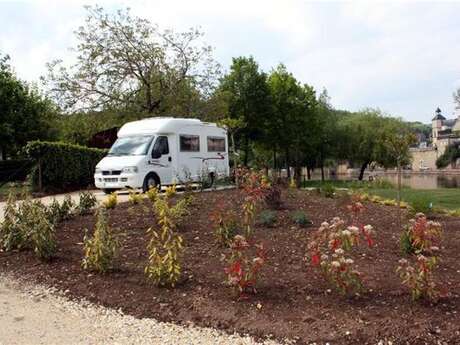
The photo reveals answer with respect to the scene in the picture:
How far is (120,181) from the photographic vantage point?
49.1ft

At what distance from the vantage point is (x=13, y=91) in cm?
3122

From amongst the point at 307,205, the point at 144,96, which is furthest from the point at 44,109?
the point at 307,205

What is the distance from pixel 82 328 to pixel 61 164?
51.0 feet

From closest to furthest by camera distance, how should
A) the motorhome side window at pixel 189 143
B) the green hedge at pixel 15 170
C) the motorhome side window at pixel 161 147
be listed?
1. the motorhome side window at pixel 161 147
2. the motorhome side window at pixel 189 143
3. the green hedge at pixel 15 170

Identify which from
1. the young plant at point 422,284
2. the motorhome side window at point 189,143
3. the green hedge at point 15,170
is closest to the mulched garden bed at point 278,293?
the young plant at point 422,284

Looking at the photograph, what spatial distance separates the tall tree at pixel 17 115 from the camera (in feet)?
98.5

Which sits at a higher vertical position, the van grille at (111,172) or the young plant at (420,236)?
the van grille at (111,172)

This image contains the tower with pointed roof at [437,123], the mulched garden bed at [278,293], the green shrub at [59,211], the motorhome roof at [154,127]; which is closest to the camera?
the mulched garden bed at [278,293]

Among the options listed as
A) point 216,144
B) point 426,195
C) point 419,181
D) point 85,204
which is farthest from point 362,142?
point 85,204

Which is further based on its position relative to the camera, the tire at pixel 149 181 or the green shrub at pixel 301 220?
the tire at pixel 149 181

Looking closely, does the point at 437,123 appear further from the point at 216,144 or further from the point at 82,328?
the point at 82,328

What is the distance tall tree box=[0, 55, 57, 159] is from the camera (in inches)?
1182

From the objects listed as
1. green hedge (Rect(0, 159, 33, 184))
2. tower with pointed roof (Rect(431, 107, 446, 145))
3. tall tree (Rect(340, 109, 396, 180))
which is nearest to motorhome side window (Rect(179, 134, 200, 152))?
green hedge (Rect(0, 159, 33, 184))

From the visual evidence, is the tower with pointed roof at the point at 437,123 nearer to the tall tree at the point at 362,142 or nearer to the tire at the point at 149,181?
the tall tree at the point at 362,142
